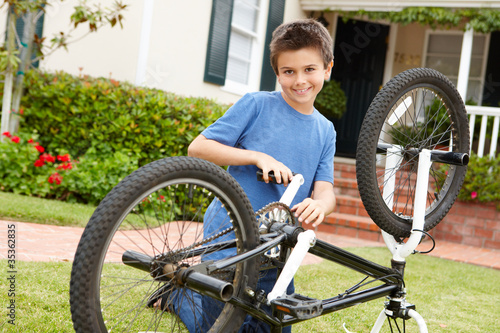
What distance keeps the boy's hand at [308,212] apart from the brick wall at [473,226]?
4.96 metres

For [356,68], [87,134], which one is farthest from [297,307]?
[356,68]

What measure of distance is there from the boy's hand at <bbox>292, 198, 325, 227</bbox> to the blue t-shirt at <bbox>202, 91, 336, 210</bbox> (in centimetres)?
20

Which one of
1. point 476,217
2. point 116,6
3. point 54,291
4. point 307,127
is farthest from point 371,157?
point 476,217

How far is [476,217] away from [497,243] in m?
0.38

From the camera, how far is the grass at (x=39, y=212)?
4297 mm

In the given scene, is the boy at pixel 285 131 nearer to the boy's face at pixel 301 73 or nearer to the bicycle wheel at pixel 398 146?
the boy's face at pixel 301 73

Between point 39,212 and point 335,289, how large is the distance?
2600mm

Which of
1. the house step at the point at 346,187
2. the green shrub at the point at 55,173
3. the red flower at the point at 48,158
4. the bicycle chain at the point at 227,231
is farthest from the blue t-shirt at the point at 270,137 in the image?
the house step at the point at 346,187

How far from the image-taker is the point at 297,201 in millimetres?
2189

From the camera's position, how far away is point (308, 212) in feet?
6.42

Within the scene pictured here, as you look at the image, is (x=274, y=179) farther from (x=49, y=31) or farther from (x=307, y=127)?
(x=49, y=31)

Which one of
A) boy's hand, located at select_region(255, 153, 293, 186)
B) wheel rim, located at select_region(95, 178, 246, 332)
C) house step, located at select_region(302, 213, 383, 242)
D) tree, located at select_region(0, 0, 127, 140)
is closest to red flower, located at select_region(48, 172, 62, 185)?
tree, located at select_region(0, 0, 127, 140)

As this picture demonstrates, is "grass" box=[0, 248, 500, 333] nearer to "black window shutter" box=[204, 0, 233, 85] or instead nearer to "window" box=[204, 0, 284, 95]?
"black window shutter" box=[204, 0, 233, 85]

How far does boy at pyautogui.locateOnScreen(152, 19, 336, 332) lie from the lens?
6.55 ft
